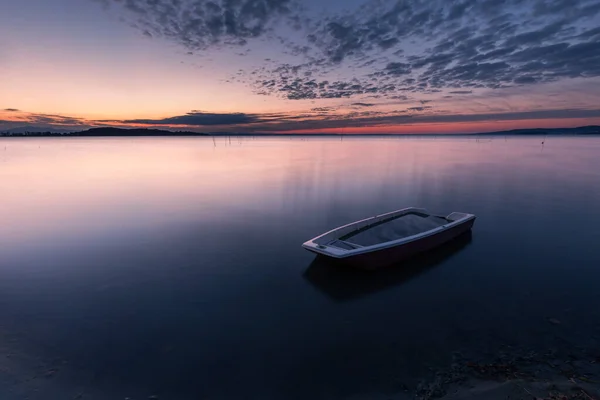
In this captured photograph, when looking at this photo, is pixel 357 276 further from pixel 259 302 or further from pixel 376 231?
pixel 259 302

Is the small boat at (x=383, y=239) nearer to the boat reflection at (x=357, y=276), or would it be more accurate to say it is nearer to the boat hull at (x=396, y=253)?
the boat hull at (x=396, y=253)

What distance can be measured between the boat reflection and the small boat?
0.42 m

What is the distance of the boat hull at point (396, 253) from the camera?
14.0 meters

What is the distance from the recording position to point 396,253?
15.3 metres

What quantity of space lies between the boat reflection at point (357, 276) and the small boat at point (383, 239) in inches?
16.7

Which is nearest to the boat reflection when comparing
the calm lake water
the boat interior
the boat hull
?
the calm lake water

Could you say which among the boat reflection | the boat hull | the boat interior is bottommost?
the boat reflection

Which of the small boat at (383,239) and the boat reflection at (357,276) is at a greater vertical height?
the small boat at (383,239)

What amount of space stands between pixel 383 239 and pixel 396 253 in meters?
1.17

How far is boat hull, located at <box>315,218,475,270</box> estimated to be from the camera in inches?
549

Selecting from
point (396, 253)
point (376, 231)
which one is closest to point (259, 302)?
point (396, 253)

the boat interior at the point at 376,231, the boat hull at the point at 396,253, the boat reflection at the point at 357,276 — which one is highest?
the boat interior at the point at 376,231

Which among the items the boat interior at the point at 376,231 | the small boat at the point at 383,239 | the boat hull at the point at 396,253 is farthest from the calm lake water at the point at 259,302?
the boat interior at the point at 376,231

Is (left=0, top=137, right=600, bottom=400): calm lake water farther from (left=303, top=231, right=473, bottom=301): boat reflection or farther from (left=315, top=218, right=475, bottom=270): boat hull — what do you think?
(left=315, top=218, right=475, bottom=270): boat hull
